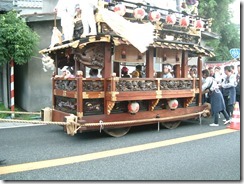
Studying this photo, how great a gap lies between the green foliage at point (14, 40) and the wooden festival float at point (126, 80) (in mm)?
1897

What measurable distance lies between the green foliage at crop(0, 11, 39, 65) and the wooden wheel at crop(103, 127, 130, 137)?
4.56m

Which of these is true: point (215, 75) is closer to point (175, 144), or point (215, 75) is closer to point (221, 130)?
point (221, 130)

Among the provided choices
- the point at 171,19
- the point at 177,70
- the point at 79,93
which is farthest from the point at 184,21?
the point at 79,93

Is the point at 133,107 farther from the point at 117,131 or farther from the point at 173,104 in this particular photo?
the point at 173,104

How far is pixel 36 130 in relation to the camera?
759cm

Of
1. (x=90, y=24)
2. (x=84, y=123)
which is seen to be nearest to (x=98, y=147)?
(x=84, y=123)

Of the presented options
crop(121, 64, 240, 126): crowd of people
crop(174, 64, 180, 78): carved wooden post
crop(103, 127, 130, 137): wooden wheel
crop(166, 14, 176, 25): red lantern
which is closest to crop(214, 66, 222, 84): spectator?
crop(121, 64, 240, 126): crowd of people

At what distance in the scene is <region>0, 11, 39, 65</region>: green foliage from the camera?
29.5 feet

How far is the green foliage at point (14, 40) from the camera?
8.99 meters

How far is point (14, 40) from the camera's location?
9.09 m

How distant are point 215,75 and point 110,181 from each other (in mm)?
6269

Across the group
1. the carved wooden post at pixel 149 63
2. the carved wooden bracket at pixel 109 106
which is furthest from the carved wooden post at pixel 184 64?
the carved wooden bracket at pixel 109 106

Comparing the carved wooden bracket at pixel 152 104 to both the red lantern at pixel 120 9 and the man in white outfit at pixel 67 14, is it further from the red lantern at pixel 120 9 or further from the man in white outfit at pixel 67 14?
the man in white outfit at pixel 67 14

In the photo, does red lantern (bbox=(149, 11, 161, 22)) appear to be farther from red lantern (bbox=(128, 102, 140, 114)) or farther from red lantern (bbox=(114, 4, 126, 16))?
red lantern (bbox=(128, 102, 140, 114))
